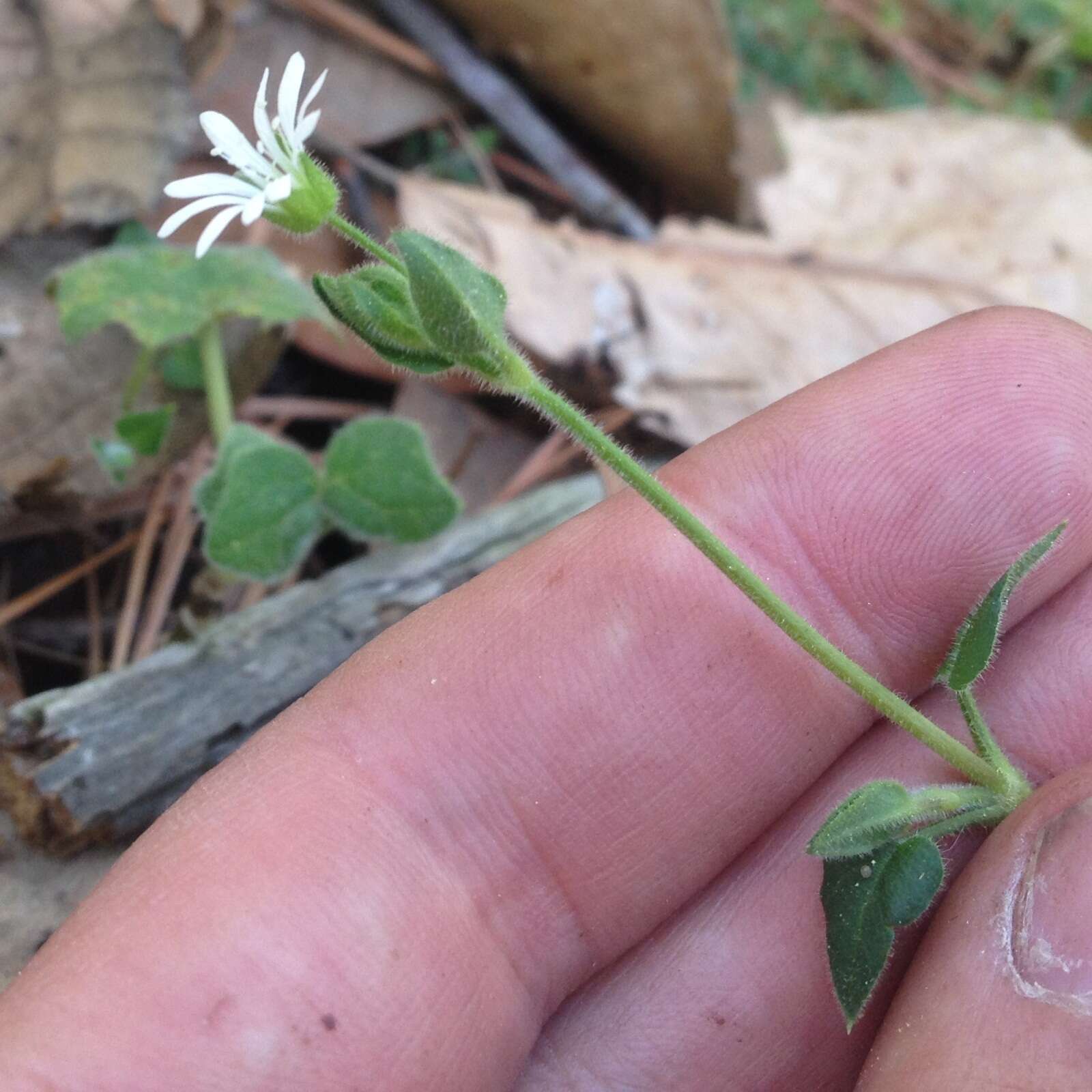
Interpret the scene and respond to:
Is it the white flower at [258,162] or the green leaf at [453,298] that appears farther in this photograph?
the white flower at [258,162]

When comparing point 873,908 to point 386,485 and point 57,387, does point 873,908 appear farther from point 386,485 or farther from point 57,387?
point 57,387

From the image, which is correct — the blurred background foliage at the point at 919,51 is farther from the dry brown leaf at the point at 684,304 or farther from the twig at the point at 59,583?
the twig at the point at 59,583

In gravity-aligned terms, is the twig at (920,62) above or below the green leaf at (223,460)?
below

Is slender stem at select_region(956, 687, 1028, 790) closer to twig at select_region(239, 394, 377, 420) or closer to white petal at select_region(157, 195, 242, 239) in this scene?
white petal at select_region(157, 195, 242, 239)

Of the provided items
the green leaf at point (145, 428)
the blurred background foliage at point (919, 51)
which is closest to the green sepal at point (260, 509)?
the green leaf at point (145, 428)

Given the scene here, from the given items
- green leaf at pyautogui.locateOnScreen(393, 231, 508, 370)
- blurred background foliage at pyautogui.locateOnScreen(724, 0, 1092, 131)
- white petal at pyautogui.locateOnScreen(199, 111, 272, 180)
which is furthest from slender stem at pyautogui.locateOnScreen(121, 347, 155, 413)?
blurred background foliage at pyautogui.locateOnScreen(724, 0, 1092, 131)

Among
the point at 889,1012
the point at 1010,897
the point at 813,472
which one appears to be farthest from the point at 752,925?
the point at 813,472
